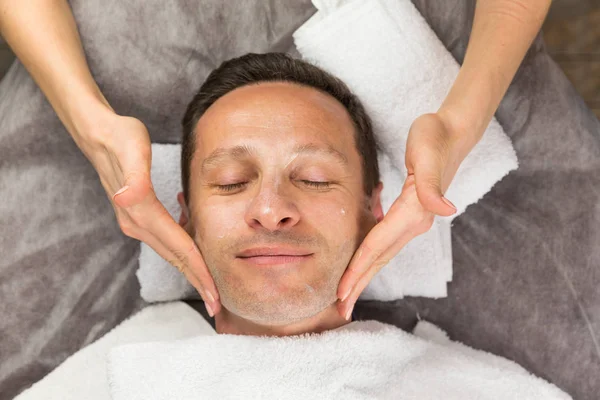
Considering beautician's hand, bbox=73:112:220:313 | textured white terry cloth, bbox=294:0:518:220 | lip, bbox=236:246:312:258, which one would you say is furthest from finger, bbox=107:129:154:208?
textured white terry cloth, bbox=294:0:518:220

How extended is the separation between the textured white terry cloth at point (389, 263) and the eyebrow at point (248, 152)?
0.96 ft

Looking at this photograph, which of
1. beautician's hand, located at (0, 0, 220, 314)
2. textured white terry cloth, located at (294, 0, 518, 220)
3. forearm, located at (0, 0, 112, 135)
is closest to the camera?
beautician's hand, located at (0, 0, 220, 314)

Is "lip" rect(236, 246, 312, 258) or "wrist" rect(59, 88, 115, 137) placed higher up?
"wrist" rect(59, 88, 115, 137)

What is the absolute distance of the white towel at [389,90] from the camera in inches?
57.3

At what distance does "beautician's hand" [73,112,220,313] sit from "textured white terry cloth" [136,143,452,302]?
0.76 feet

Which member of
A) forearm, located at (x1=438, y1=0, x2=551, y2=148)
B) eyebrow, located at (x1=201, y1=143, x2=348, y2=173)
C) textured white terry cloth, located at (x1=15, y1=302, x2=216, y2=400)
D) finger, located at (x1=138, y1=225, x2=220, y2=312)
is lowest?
textured white terry cloth, located at (x1=15, y1=302, x2=216, y2=400)

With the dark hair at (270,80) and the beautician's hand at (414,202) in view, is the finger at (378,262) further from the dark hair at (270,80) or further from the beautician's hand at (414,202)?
the dark hair at (270,80)

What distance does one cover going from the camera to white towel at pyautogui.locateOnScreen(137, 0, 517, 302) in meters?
1.46

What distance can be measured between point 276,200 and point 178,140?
538 millimetres

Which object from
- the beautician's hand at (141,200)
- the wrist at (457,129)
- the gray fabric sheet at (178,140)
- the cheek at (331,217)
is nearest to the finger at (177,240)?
the beautician's hand at (141,200)

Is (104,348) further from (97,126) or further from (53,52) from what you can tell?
(53,52)

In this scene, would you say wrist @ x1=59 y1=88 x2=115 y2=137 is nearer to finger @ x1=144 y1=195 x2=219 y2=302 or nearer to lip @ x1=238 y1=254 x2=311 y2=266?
finger @ x1=144 y1=195 x2=219 y2=302

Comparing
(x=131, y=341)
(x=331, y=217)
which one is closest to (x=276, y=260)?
(x=331, y=217)

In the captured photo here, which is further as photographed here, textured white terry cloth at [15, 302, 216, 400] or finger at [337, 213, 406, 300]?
textured white terry cloth at [15, 302, 216, 400]
